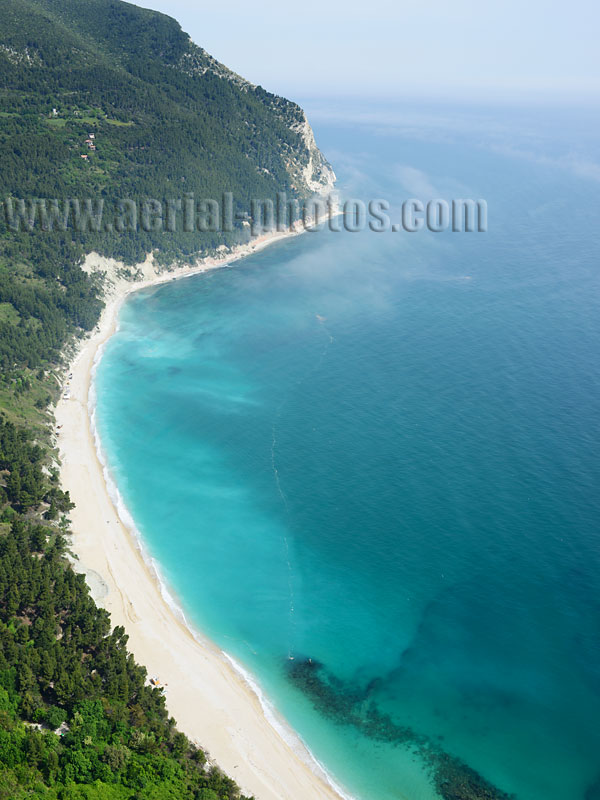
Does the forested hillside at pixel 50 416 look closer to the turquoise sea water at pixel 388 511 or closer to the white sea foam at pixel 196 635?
the white sea foam at pixel 196 635

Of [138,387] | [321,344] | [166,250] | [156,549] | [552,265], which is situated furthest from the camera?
[552,265]

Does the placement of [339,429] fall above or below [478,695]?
above

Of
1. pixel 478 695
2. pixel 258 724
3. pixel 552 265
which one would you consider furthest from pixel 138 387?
pixel 552 265

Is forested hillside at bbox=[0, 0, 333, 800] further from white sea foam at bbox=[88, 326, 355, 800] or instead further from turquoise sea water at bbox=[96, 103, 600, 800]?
turquoise sea water at bbox=[96, 103, 600, 800]

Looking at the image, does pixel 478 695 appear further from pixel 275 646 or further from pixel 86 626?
pixel 86 626

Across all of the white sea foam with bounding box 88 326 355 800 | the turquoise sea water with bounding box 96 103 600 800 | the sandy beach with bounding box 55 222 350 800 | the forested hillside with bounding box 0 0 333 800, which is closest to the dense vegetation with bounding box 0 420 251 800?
the forested hillside with bounding box 0 0 333 800

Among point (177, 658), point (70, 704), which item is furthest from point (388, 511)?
point (70, 704)

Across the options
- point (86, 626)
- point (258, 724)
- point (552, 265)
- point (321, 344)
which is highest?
point (552, 265)
